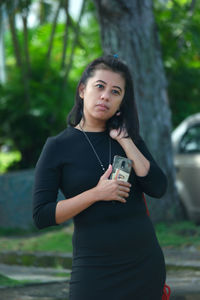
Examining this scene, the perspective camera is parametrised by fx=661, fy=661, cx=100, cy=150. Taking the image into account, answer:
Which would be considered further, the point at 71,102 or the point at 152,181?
the point at 71,102

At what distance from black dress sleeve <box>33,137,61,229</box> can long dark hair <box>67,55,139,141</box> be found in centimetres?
26

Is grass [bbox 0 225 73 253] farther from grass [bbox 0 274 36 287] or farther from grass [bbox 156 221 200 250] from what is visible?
grass [bbox 0 274 36 287]

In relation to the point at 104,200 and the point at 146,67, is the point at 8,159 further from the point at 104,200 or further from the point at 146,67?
the point at 104,200

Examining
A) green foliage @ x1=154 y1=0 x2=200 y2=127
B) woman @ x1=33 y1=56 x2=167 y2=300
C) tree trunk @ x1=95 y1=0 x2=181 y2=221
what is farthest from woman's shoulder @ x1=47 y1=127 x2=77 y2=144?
green foliage @ x1=154 y1=0 x2=200 y2=127

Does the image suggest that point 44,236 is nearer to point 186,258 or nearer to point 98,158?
point 186,258

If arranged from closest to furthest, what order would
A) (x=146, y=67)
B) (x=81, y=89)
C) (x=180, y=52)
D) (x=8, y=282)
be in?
(x=81, y=89) → (x=8, y=282) → (x=146, y=67) → (x=180, y=52)

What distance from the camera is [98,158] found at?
9.65 ft

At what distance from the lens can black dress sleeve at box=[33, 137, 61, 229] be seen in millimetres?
2877

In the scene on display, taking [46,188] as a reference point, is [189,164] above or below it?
above

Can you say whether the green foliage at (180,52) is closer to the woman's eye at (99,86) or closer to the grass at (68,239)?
the grass at (68,239)

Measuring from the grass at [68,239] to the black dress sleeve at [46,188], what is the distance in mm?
5559

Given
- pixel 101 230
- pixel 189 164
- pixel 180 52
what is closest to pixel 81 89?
pixel 101 230

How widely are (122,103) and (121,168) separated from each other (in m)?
0.40

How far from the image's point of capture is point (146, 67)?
30.3 feet
